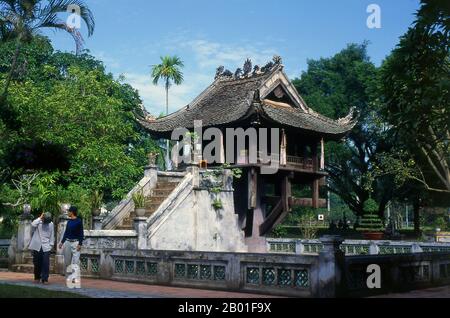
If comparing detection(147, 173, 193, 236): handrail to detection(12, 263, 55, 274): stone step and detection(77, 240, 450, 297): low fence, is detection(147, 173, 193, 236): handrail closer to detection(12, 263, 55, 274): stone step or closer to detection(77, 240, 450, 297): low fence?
detection(12, 263, 55, 274): stone step

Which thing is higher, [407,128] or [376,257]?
[407,128]

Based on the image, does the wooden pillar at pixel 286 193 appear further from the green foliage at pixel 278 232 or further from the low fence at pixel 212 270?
the green foliage at pixel 278 232

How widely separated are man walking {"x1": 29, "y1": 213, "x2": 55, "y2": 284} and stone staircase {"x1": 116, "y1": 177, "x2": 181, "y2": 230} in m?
7.60

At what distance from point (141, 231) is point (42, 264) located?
634 cm

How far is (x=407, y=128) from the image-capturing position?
1173 centimetres

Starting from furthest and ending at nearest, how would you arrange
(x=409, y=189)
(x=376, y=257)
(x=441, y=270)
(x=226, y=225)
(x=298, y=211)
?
(x=298, y=211), (x=409, y=189), (x=226, y=225), (x=441, y=270), (x=376, y=257)

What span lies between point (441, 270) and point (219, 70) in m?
17.9

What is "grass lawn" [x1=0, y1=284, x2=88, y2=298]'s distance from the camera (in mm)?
9230

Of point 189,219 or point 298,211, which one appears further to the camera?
point 298,211

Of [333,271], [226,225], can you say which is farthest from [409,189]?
[333,271]

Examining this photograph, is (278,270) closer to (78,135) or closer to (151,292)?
(151,292)

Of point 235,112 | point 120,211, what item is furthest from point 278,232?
point 120,211

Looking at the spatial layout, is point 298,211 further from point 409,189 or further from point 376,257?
point 376,257

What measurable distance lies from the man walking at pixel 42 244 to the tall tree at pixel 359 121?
28684 mm
